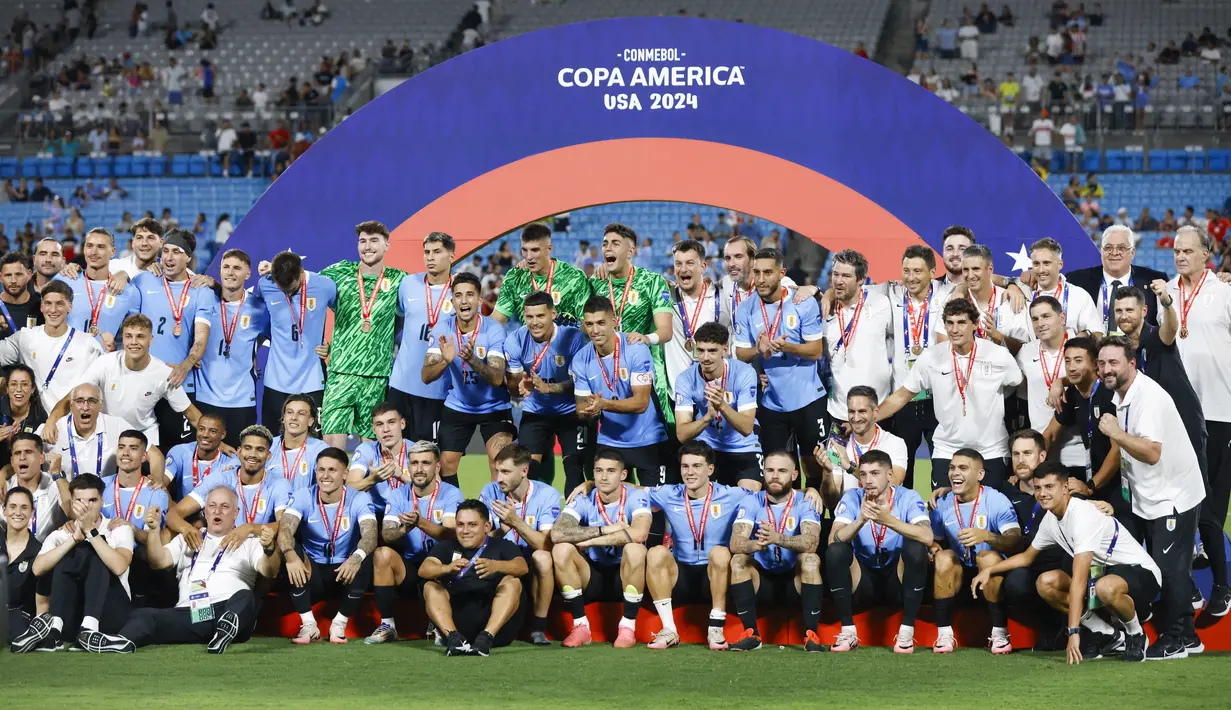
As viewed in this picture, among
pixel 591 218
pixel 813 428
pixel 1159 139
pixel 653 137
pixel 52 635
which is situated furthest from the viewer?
pixel 591 218

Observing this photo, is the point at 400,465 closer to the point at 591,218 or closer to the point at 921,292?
the point at 921,292

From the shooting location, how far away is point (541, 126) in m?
10.0

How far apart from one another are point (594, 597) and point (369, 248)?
250 centimetres

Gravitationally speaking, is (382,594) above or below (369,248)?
below

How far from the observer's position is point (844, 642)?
291 inches

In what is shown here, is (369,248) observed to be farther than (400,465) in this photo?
Yes

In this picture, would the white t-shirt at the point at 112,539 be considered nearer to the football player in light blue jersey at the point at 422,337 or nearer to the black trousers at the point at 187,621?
the black trousers at the point at 187,621

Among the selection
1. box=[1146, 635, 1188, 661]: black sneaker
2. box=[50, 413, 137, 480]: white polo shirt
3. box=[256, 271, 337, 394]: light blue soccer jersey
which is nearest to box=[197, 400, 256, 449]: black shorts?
box=[256, 271, 337, 394]: light blue soccer jersey

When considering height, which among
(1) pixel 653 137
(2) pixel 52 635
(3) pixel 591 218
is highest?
(3) pixel 591 218

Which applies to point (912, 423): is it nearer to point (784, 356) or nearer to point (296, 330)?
point (784, 356)

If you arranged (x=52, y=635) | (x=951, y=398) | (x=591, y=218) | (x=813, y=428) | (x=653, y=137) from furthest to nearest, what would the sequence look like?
(x=591, y=218) → (x=653, y=137) → (x=813, y=428) → (x=951, y=398) → (x=52, y=635)

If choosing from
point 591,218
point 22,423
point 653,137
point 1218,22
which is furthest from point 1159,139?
point 22,423

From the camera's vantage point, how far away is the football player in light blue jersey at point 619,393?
816 centimetres

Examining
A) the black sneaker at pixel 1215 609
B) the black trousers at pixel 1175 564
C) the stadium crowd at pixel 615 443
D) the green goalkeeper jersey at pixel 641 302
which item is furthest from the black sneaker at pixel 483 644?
the black sneaker at pixel 1215 609
